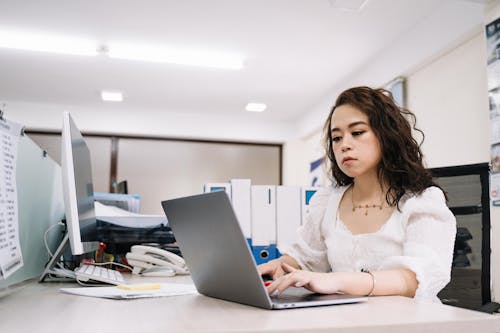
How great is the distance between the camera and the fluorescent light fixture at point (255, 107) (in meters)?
5.07

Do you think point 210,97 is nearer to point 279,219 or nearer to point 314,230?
point 279,219

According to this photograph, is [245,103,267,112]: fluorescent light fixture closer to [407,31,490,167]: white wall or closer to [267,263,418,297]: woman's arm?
[407,31,490,167]: white wall

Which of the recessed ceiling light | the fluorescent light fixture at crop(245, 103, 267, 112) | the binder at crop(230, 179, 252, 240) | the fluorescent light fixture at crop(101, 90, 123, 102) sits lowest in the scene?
the binder at crop(230, 179, 252, 240)

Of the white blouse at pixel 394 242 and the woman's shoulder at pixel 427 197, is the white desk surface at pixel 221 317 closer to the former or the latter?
the white blouse at pixel 394 242

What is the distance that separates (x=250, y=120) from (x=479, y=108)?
3.44 m

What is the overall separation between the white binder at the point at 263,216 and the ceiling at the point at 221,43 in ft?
4.96

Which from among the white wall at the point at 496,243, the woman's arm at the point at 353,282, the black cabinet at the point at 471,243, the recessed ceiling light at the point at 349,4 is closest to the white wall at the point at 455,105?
the white wall at the point at 496,243

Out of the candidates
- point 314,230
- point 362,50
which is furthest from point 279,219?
→ point 362,50

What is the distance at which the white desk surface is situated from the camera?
1.72 feet

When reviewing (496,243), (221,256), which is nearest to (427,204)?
(221,256)

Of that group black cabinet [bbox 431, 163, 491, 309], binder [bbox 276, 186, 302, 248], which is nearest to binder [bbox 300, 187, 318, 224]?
binder [bbox 276, 186, 302, 248]

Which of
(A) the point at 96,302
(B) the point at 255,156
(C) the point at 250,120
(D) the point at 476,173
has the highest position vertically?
(C) the point at 250,120

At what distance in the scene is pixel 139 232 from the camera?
1636mm

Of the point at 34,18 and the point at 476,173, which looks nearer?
the point at 476,173
